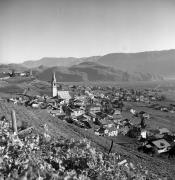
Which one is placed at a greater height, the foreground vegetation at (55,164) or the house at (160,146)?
the foreground vegetation at (55,164)

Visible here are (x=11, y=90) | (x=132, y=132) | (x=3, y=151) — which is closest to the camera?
(x=3, y=151)

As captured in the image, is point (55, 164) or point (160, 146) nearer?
point (55, 164)

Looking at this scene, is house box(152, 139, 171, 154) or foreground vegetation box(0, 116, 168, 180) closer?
foreground vegetation box(0, 116, 168, 180)

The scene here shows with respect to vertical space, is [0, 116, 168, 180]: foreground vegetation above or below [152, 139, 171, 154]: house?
above

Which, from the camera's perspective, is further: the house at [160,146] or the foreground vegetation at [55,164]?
the house at [160,146]

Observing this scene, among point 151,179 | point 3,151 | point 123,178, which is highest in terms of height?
point 3,151

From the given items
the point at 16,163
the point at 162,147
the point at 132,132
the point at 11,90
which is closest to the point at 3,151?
the point at 16,163

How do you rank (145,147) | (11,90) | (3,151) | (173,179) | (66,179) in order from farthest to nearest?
Answer: (11,90) < (145,147) < (173,179) < (3,151) < (66,179)

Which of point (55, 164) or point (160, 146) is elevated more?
point (55, 164)

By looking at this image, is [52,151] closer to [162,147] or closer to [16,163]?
[16,163]

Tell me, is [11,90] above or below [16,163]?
below

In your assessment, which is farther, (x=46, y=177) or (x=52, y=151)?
(x=52, y=151)
